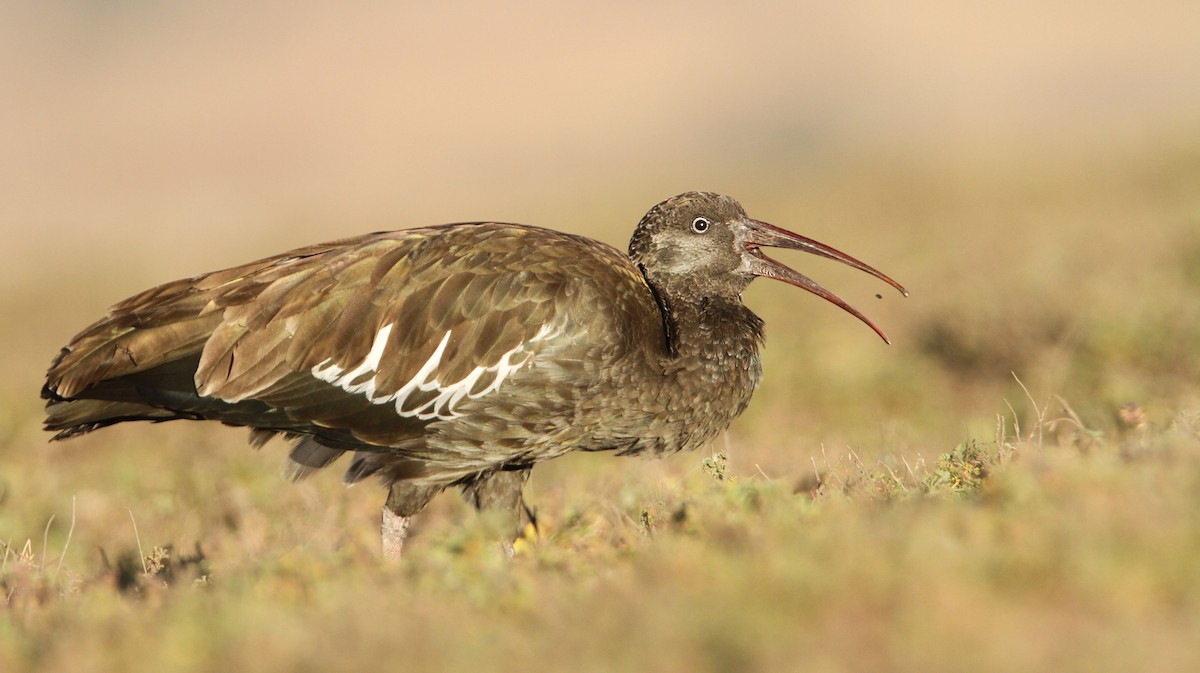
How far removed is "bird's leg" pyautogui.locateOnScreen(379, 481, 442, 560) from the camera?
6055mm

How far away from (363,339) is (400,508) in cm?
87

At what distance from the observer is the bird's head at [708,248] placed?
21.6 ft

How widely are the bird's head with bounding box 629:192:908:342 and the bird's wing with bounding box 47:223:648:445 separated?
681 mm

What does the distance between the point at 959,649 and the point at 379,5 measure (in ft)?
368

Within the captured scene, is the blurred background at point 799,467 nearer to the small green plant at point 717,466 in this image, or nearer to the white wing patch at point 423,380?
the small green plant at point 717,466

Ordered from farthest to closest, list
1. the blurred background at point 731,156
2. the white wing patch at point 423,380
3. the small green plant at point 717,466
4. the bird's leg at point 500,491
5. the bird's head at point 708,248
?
the blurred background at point 731,156 → the bird's head at point 708,248 → the bird's leg at point 500,491 → the white wing patch at point 423,380 → the small green plant at point 717,466

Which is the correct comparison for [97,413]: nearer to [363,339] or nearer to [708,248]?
[363,339]

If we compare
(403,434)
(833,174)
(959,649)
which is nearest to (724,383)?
(403,434)

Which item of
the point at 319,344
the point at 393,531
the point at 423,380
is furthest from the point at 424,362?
the point at 393,531

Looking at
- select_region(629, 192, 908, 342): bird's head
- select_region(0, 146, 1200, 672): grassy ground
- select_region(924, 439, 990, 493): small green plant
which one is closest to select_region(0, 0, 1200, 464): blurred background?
select_region(0, 146, 1200, 672): grassy ground

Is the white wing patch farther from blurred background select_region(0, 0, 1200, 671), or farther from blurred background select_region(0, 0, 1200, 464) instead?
blurred background select_region(0, 0, 1200, 464)

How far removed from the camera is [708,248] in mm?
6602

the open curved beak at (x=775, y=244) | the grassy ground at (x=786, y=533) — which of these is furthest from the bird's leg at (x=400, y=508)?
the open curved beak at (x=775, y=244)

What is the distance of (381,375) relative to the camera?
589cm
